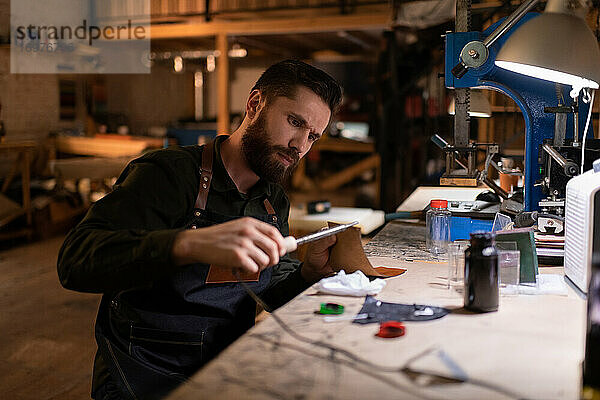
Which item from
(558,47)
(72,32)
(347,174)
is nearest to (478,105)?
(558,47)

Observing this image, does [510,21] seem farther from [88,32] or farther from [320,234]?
[88,32]

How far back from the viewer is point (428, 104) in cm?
707

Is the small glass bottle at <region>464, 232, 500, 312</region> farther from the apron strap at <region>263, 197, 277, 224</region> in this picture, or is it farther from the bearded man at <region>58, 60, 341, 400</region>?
the apron strap at <region>263, 197, 277, 224</region>

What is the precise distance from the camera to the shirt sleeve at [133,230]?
1.30 m

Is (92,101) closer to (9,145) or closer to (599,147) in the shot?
(9,145)

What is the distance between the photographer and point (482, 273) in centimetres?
133

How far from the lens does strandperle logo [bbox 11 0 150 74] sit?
7316 millimetres

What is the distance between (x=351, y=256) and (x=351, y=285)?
0.22m

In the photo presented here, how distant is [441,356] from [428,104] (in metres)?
6.27

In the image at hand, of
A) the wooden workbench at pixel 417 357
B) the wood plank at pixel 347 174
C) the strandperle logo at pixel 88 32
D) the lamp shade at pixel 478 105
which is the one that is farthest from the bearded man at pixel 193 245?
the wood plank at pixel 347 174

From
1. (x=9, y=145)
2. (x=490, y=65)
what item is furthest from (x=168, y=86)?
(x=490, y=65)

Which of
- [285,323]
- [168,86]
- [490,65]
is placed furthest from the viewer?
[168,86]

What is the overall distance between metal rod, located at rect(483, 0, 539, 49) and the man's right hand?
1184 millimetres

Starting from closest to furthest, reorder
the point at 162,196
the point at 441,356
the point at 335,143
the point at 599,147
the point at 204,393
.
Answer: the point at 204,393 < the point at 441,356 < the point at 162,196 < the point at 599,147 < the point at 335,143
